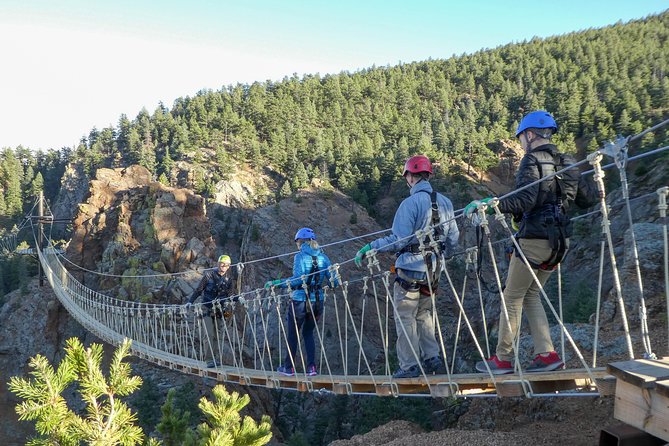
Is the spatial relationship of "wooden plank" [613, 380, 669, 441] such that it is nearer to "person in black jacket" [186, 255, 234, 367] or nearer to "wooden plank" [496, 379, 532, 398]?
"wooden plank" [496, 379, 532, 398]

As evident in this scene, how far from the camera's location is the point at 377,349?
2102cm

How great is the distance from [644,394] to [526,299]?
0.84 meters

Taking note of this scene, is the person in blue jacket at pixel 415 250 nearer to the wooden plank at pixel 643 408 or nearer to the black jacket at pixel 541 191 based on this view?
the black jacket at pixel 541 191

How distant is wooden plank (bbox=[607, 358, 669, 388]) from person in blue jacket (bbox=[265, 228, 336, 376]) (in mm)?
2403

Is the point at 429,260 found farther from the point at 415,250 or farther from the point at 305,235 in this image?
the point at 305,235

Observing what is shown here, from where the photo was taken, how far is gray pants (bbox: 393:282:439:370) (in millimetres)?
2775

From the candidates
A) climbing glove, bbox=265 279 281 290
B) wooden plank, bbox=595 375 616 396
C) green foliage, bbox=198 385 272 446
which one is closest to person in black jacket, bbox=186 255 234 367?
climbing glove, bbox=265 279 281 290

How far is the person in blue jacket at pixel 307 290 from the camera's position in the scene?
3936mm

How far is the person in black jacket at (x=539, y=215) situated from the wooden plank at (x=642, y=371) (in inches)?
23.0

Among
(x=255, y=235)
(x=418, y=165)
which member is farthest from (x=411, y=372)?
(x=255, y=235)

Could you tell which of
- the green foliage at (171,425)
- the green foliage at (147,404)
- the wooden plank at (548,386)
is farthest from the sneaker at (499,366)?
the green foliage at (147,404)

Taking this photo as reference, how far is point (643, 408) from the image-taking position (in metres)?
1.57

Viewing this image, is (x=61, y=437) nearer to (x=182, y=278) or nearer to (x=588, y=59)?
(x=182, y=278)

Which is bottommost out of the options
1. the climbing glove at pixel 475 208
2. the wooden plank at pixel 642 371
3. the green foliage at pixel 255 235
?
the green foliage at pixel 255 235
